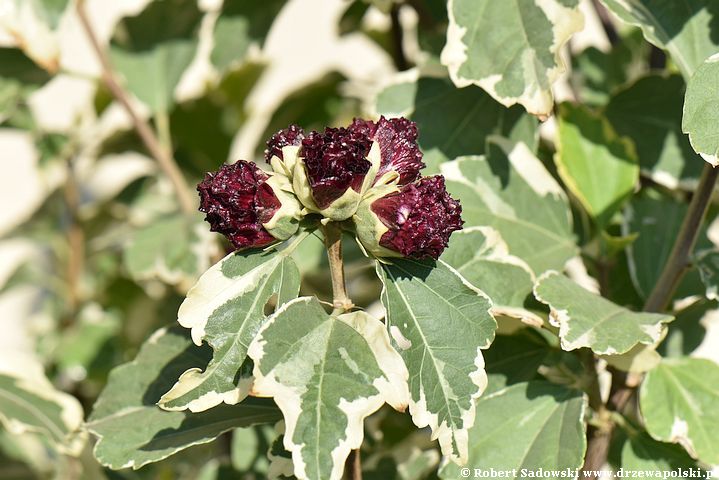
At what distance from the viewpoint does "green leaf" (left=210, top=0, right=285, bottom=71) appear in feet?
3.93

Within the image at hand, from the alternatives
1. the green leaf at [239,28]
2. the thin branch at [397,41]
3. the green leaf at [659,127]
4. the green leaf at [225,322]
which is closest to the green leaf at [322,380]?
the green leaf at [225,322]

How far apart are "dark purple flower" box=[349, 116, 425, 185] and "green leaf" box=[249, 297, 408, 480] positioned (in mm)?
113

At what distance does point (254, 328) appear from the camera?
0.65 metres

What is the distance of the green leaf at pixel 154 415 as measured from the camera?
77cm

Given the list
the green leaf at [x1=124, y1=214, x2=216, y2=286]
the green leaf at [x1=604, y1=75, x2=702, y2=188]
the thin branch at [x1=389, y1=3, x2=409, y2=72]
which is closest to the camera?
the green leaf at [x1=604, y1=75, x2=702, y2=188]

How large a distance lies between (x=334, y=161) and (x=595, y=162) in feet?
1.45

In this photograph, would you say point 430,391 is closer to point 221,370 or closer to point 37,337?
point 221,370

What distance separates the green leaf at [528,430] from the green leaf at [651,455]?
9 centimetres

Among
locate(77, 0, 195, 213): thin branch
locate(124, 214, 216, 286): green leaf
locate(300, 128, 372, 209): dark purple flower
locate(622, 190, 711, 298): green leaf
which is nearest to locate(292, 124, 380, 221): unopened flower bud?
locate(300, 128, 372, 209): dark purple flower

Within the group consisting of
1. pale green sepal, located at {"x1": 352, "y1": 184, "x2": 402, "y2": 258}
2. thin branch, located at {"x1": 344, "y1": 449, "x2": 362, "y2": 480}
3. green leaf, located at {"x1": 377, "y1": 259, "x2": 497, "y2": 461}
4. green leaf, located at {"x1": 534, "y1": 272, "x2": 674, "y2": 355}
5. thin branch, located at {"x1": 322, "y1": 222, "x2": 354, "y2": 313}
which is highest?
pale green sepal, located at {"x1": 352, "y1": 184, "x2": 402, "y2": 258}

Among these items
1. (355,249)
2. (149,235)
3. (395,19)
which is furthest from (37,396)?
(395,19)

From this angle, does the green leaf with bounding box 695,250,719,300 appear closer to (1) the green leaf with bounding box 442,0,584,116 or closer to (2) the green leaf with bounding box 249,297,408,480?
(1) the green leaf with bounding box 442,0,584,116

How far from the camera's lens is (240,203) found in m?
0.63

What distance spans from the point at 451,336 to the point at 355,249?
528mm
